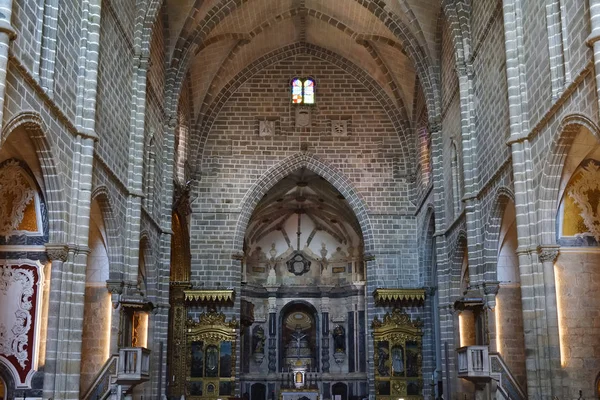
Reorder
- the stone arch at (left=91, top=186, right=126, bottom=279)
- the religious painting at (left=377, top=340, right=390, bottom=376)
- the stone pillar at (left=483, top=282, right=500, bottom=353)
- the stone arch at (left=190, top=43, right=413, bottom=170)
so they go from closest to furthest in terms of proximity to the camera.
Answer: the stone arch at (left=91, top=186, right=126, bottom=279)
the stone pillar at (left=483, top=282, right=500, bottom=353)
the religious painting at (left=377, top=340, right=390, bottom=376)
the stone arch at (left=190, top=43, right=413, bottom=170)

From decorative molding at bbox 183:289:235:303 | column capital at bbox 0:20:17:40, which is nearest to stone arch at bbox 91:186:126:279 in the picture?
column capital at bbox 0:20:17:40

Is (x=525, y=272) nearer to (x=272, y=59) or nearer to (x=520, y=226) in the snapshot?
(x=520, y=226)

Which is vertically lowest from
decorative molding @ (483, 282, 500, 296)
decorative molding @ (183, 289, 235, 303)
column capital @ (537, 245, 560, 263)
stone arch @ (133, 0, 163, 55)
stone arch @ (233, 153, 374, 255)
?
decorative molding @ (483, 282, 500, 296)

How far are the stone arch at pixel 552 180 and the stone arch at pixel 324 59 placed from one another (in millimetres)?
15929

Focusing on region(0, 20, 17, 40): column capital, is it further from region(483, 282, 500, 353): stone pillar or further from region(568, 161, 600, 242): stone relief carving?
region(483, 282, 500, 353): stone pillar

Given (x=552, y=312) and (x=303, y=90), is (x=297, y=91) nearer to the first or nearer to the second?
(x=303, y=90)

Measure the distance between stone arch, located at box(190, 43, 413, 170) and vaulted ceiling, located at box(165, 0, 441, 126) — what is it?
20 cm

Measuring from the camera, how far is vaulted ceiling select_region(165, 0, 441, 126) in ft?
81.2

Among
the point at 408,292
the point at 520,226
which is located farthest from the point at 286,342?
the point at 520,226

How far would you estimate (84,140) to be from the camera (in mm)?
15867

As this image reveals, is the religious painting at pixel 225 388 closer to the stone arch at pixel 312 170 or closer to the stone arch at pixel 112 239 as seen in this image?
the stone arch at pixel 312 170

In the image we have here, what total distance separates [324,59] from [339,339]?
1440 cm

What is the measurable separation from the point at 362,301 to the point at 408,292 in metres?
9.09

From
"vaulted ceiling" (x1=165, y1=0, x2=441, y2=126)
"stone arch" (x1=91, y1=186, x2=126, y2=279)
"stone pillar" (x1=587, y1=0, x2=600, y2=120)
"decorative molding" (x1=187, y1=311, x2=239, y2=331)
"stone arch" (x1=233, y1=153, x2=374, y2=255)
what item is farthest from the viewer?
"stone arch" (x1=233, y1=153, x2=374, y2=255)
